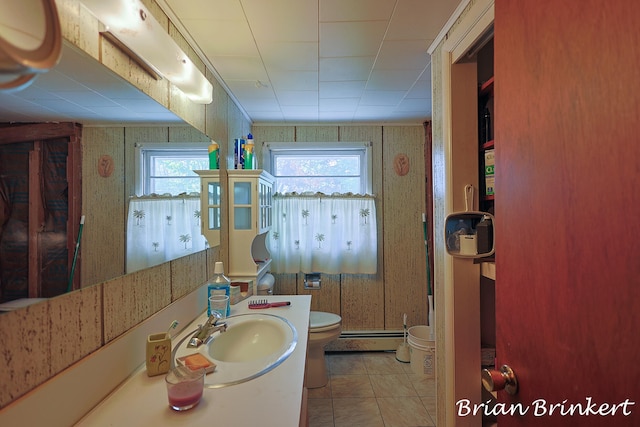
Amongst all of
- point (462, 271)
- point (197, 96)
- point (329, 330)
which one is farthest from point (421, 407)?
point (197, 96)

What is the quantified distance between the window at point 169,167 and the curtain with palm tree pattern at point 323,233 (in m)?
1.23

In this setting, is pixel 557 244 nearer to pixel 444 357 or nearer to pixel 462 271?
pixel 462 271

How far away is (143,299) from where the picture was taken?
98 centimetres

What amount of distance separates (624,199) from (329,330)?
1960mm

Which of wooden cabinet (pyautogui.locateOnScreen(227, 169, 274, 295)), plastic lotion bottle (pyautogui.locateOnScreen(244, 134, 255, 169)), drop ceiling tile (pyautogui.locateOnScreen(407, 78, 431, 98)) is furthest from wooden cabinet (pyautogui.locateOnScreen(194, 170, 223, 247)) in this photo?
drop ceiling tile (pyautogui.locateOnScreen(407, 78, 431, 98))

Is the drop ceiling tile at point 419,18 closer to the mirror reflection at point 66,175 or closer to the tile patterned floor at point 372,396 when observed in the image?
the mirror reflection at point 66,175

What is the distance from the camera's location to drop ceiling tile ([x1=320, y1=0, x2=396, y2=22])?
1.13 metres

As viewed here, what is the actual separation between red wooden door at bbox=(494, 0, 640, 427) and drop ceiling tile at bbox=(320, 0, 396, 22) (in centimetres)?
62

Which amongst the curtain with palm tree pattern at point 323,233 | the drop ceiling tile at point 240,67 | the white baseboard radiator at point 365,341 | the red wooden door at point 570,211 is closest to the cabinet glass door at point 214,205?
the drop ceiling tile at point 240,67

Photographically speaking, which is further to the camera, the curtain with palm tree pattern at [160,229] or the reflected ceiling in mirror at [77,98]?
the curtain with palm tree pattern at [160,229]

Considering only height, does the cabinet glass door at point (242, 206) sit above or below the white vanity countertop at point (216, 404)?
above

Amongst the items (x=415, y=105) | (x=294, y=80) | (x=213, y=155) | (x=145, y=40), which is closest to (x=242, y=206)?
(x=213, y=155)

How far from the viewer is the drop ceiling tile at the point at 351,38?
128 centimetres

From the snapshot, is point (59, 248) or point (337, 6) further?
point (337, 6)
